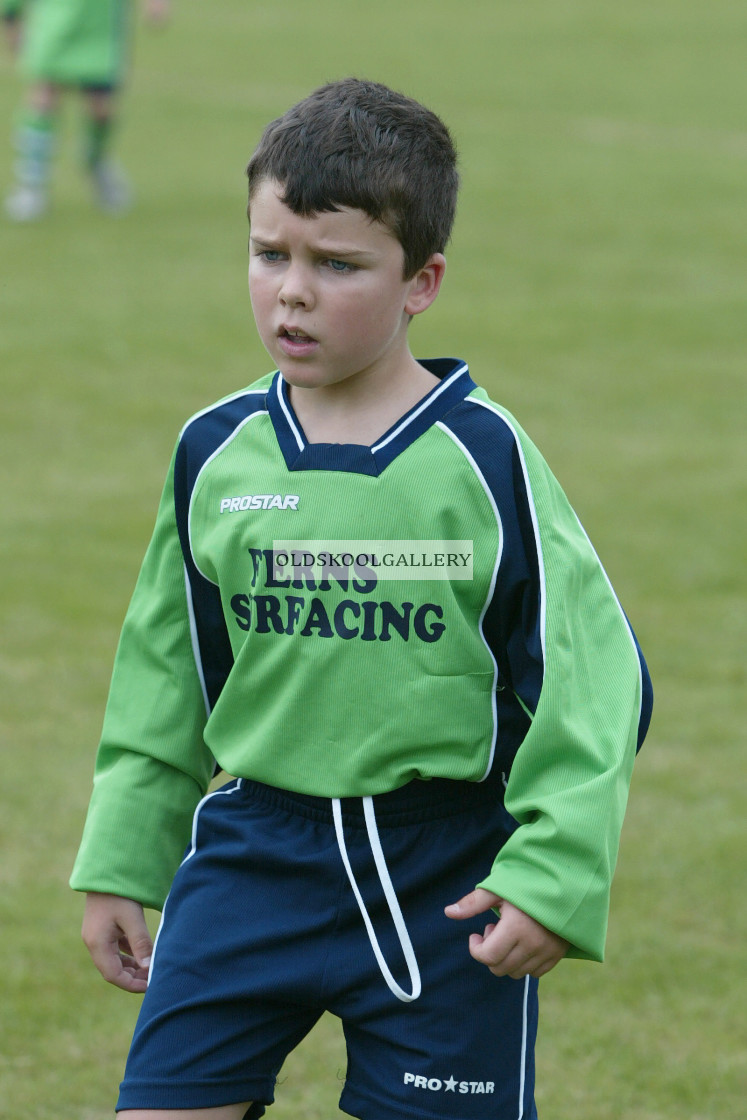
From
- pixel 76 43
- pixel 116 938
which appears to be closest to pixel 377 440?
pixel 116 938

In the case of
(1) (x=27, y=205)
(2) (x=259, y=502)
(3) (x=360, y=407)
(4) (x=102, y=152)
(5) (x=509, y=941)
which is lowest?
(1) (x=27, y=205)

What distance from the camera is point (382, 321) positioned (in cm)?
203

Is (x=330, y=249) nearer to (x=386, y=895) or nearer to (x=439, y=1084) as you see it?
(x=386, y=895)

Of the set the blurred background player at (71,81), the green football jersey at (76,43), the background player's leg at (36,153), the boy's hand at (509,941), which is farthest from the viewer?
the green football jersey at (76,43)

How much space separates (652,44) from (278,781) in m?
19.3

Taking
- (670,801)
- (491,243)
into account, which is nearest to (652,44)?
(491,243)

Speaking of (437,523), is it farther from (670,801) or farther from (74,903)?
(670,801)

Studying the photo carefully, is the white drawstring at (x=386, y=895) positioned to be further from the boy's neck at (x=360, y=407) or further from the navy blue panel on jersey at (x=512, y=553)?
the boy's neck at (x=360, y=407)

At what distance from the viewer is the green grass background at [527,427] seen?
3207 millimetres

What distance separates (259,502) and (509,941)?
24.0 inches

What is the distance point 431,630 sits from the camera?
2.03m

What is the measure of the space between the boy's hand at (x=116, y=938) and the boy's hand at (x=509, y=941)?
0.49 metres

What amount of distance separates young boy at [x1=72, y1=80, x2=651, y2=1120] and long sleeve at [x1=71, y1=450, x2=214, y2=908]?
0.09 metres

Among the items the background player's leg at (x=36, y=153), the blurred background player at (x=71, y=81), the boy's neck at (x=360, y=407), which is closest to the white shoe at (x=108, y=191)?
the blurred background player at (x=71, y=81)
